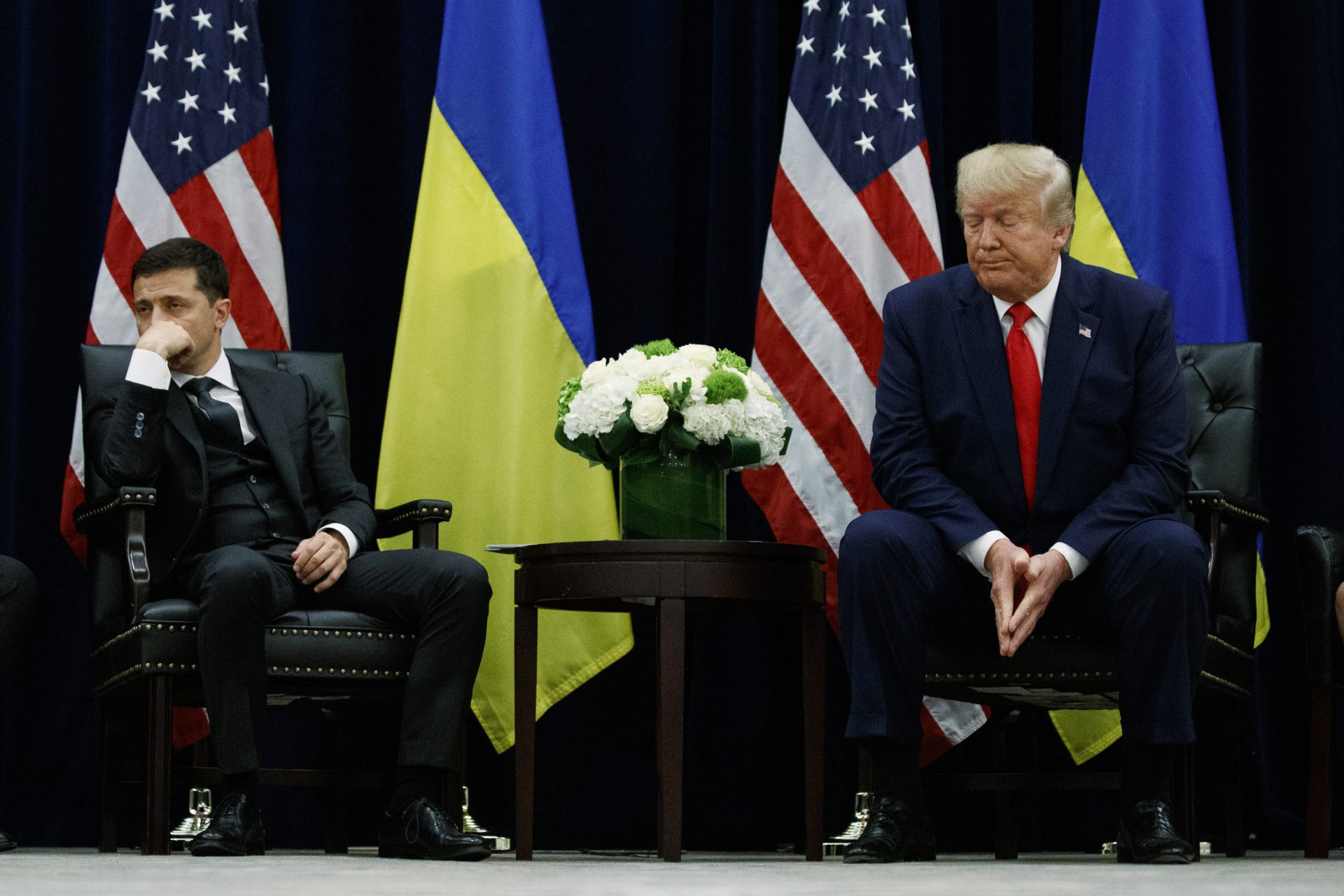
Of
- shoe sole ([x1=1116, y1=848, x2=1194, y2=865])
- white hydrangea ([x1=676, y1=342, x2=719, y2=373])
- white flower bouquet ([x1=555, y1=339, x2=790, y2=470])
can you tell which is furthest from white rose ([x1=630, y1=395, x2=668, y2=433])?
shoe sole ([x1=1116, y1=848, x2=1194, y2=865])

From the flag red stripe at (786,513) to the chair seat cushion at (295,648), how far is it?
1011 millimetres

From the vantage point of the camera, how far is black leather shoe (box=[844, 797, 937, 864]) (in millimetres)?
2664

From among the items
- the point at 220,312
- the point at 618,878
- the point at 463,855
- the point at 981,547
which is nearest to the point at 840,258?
the point at 981,547

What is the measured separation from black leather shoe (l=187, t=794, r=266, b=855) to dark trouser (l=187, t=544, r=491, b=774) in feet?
0.20

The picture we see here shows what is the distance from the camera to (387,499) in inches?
152

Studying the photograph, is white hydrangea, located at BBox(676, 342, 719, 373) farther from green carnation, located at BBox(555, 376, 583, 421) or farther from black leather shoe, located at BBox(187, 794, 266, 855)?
black leather shoe, located at BBox(187, 794, 266, 855)

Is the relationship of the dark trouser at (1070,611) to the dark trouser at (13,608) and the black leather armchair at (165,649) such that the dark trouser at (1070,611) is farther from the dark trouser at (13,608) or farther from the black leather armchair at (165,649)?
the dark trouser at (13,608)

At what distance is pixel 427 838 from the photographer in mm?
2891

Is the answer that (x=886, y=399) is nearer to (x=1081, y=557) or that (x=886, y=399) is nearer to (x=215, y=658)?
(x=1081, y=557)

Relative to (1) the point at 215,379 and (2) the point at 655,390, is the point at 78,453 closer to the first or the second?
(1) the point at 215,379

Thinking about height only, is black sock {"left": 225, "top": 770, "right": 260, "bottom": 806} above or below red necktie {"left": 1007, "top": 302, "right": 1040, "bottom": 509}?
below

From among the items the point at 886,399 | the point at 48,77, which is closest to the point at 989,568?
the point at 886,399

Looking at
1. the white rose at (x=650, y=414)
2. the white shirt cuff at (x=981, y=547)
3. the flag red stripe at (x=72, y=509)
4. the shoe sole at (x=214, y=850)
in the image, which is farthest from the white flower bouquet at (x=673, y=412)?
the flag red stripe at (x=72, y=509)

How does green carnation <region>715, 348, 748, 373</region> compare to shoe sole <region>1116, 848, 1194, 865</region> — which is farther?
green carnation <region>715, 348, 748, 373</region>
